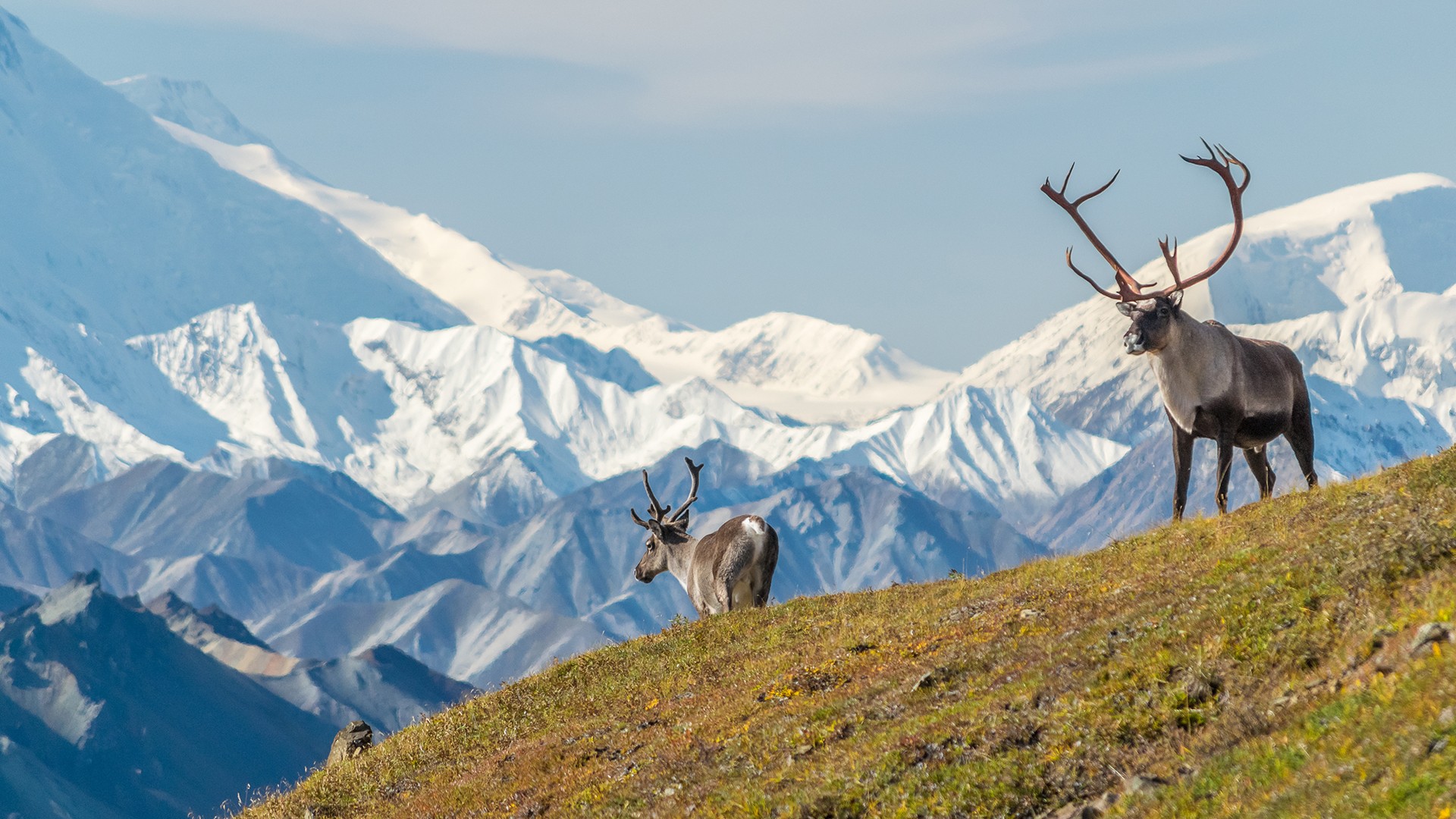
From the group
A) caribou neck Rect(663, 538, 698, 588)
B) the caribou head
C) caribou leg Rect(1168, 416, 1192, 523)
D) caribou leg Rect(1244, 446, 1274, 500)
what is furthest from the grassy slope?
the caribou head

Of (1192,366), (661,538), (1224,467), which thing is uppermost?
(1192,366)

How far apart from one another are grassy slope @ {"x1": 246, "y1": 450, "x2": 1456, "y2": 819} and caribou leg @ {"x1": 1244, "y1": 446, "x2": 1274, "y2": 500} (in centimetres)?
356

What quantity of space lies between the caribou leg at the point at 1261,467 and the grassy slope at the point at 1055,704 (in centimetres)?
356

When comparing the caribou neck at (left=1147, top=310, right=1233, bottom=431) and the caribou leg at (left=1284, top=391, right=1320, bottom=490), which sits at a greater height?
the caribou neck at (left=1147, top=310, right=1233, bottom=431)

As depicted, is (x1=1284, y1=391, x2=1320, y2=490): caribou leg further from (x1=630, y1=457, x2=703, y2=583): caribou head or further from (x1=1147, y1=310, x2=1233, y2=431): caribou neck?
(x1=630, y1=457, x2=703, y2=583): caribou head

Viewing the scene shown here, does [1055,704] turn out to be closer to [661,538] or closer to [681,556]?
[681,556]

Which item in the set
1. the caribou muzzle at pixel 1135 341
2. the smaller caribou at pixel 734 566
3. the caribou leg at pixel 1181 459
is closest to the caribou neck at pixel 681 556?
the smaller caribou at pixel 734 566

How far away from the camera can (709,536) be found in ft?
111

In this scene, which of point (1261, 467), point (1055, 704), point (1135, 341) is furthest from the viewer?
point (1261, 467)

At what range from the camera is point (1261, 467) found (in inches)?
1086

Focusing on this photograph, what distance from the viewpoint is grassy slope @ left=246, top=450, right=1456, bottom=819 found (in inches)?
486

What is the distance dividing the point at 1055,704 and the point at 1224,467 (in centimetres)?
1163

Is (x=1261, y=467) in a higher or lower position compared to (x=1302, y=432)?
lower

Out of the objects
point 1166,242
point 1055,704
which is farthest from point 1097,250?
point 1055,704
